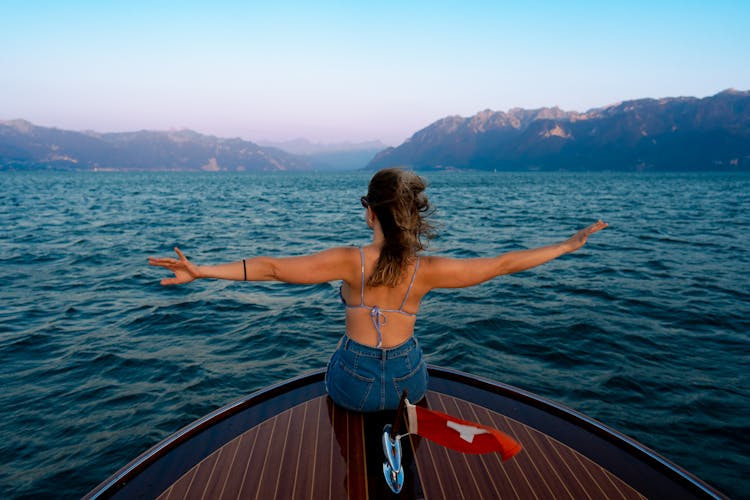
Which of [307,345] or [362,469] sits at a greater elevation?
[362,469]

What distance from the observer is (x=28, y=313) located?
995cm

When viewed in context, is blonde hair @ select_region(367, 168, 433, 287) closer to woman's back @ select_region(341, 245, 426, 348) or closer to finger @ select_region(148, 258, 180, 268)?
woman's back @ select_region(341, 245, 426, 348)

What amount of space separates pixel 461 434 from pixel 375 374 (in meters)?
0.99

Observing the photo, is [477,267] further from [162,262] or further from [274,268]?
[162,262]

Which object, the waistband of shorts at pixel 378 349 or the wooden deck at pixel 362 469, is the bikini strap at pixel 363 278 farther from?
the wooden deck at pixel 362 469

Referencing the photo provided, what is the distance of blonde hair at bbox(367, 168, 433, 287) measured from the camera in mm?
2693

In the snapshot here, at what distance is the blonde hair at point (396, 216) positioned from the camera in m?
2.69

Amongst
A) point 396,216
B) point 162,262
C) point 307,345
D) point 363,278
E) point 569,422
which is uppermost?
point 396,216

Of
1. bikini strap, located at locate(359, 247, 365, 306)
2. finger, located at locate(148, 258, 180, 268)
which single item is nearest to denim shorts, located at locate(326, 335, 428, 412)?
bikini strap, located at locate(359, 247, 365, 306)

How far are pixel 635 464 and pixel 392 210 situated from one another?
2.47 meters

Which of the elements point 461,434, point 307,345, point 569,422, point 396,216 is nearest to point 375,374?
point 461,434

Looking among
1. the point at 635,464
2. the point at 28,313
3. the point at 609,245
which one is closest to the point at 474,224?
the point at 609,245

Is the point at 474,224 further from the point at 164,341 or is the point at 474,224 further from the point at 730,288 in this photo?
the point at 164,341

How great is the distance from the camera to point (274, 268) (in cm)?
274
